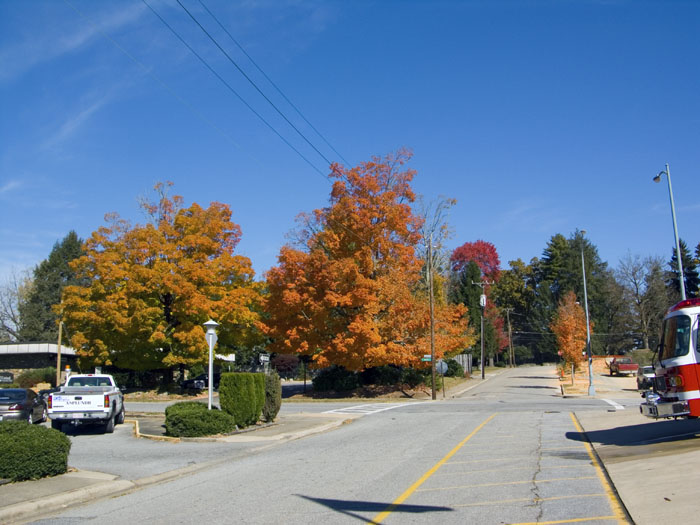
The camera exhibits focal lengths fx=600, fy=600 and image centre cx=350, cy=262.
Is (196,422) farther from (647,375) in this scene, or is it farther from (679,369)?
(647,375)

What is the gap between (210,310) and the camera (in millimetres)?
36750

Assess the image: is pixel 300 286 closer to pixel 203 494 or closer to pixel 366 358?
pixel 366 358

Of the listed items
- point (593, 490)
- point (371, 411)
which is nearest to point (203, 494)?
point (593, 490)

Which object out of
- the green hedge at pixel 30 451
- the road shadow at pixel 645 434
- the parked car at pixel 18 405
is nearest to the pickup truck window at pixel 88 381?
the parked car at pixel 18 405

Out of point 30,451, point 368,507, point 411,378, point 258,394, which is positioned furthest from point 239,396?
point 411,378

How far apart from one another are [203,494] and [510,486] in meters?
4.77

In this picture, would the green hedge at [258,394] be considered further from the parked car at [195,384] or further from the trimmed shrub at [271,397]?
the parked car at [195,384]

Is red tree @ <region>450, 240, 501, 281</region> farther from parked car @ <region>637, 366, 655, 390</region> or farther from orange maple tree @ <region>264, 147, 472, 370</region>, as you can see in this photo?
parked car @ <region>637, 366, 655, 390</region>

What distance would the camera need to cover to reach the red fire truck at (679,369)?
11.9m

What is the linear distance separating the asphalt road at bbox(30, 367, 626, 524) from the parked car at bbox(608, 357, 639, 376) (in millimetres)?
42308

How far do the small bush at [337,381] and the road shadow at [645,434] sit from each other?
24.3 metres

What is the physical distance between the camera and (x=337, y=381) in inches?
1575

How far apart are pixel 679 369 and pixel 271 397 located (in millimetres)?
13055

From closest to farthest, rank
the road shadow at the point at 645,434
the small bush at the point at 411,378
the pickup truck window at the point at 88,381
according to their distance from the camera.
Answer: the road shadow at the point at 645,434 < the pickup truck window at the point at 88,381 < the small bush at the point at 411,378
